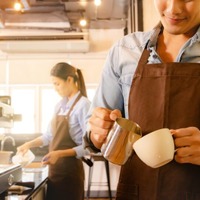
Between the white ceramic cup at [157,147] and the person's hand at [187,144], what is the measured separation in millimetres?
19

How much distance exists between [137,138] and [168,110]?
0.43 ft

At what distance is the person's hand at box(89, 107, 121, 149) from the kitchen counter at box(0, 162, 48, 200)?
97 centimetres

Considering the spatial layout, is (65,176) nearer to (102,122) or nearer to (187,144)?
(102,122)

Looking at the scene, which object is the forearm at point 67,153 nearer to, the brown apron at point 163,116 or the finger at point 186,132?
the brown apron at point 163,116

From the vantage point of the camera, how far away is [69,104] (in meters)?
3.12

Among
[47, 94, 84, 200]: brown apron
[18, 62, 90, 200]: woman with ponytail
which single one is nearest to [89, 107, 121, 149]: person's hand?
[18, 62, 90, 200]: woman with ponytail

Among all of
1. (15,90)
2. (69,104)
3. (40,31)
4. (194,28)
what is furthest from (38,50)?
(194,28)

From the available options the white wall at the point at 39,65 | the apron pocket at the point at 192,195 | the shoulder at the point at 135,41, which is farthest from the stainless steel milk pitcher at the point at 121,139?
the white wall at the point at 39,65

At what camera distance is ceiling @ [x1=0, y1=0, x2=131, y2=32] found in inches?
217

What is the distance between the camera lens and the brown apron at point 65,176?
2.74m

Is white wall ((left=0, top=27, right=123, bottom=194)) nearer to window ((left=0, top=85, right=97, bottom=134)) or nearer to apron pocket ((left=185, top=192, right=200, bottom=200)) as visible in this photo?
window ((left=0, top=85, right=97, bottom=134))

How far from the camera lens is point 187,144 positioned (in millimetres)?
819

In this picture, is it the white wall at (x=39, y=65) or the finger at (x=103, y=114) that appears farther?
the white wall at (x=39, y=65)

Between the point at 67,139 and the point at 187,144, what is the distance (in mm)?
2279
